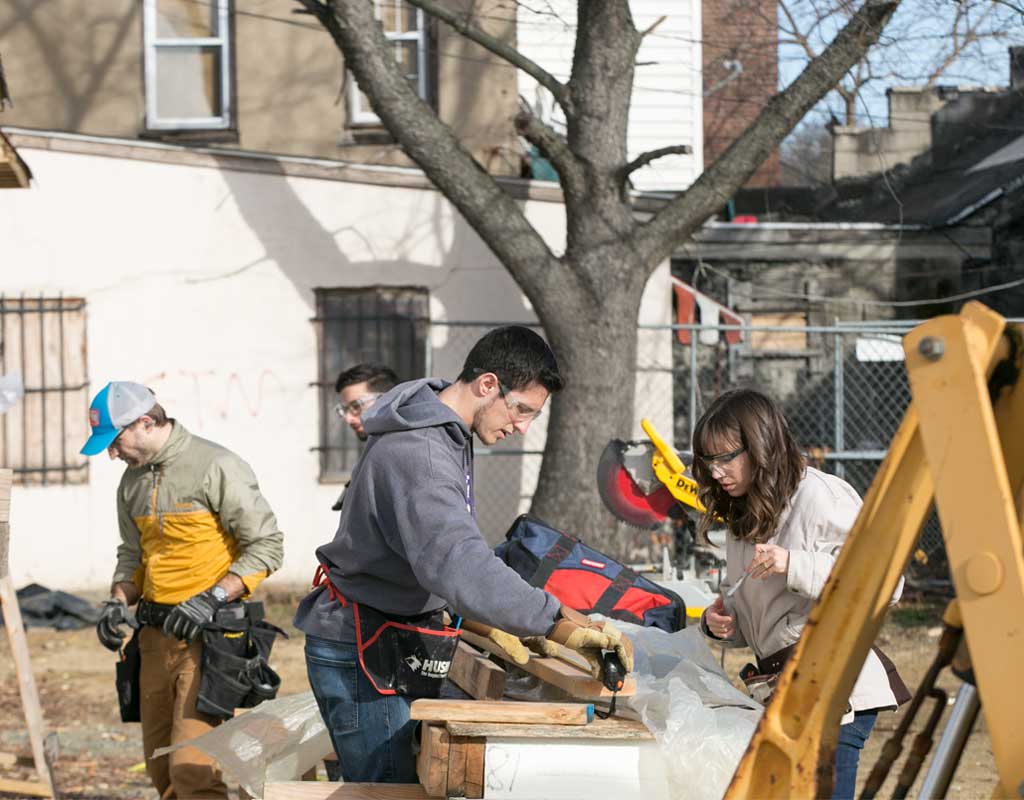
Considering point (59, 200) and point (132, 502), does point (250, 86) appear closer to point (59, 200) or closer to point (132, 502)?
point (59, 200)

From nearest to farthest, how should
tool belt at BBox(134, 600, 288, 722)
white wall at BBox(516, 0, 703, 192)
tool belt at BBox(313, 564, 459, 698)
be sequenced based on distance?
tool belt at BBox(313, 564, 459, 698) → tool belt at BBox(134, 600, 288, 722) → white wall at BBox(516, 0, 703, 192)

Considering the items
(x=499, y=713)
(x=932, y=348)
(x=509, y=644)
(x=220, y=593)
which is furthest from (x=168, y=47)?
(x=932, y=348)

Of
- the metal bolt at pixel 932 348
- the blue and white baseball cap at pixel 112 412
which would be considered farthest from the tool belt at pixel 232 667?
the metal bolt at pixel 932 348

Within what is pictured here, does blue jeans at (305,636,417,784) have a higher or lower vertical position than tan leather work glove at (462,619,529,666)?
lower

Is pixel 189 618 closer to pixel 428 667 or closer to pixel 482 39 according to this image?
pixel 428 667

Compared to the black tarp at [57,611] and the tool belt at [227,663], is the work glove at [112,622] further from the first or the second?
the black tarp at [57,611]

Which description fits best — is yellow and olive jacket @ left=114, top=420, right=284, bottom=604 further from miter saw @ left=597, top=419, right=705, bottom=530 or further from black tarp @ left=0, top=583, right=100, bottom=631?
black tarp @ left=0, top=583, right=100, bottom=631

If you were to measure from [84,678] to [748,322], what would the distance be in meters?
7.60

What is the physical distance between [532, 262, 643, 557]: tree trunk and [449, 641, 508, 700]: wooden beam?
546cm

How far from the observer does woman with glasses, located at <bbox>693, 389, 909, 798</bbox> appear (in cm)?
329

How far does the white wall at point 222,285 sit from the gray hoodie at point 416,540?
7.93m

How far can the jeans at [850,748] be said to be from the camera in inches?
125

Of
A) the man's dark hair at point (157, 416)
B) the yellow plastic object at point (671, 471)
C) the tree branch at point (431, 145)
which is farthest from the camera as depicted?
the tree branch at point (431, 145)

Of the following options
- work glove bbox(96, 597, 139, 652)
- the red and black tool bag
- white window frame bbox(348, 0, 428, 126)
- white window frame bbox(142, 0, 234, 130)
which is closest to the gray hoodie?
the red and black tool bag
